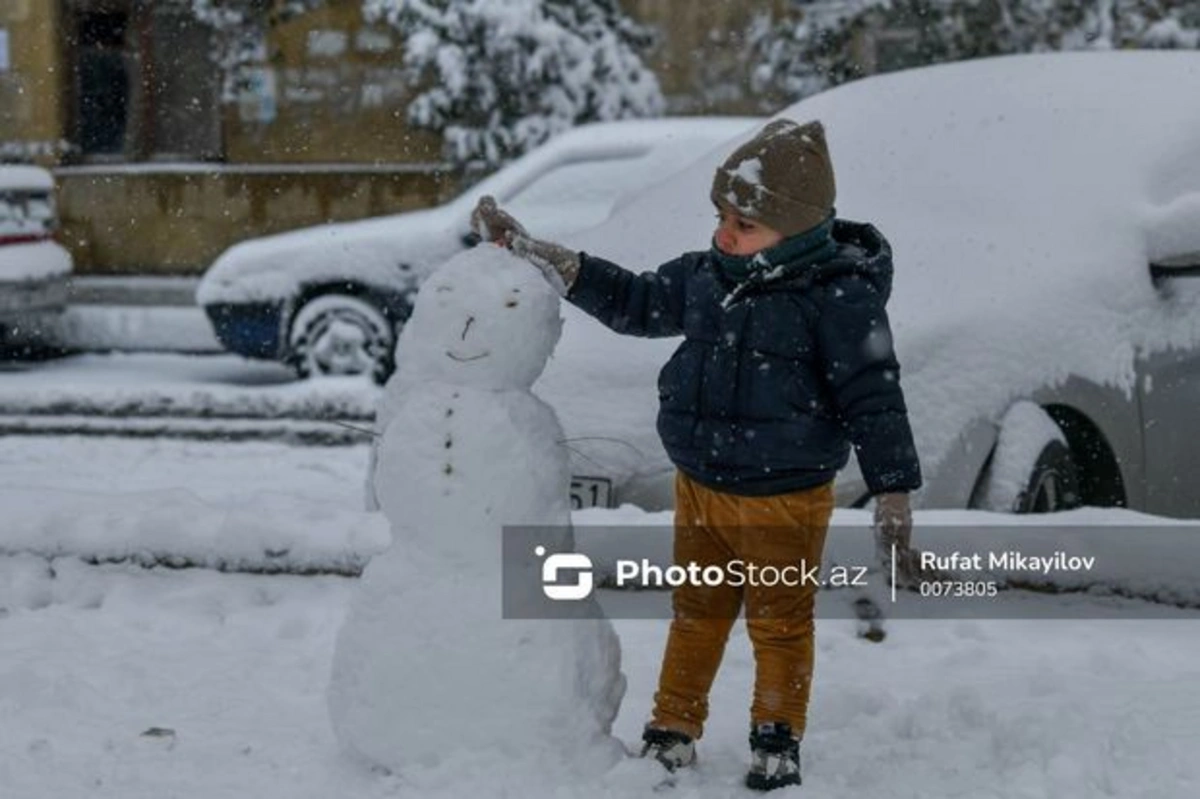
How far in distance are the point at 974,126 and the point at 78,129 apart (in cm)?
1307

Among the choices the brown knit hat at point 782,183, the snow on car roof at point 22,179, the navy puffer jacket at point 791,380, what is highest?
the brown knit hat at point 782,183

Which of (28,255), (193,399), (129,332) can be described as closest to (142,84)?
(129,332)

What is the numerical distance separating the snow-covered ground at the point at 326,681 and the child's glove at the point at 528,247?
100 centimetres

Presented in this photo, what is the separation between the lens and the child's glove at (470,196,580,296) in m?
3.87

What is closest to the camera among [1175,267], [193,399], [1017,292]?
[1017,292]

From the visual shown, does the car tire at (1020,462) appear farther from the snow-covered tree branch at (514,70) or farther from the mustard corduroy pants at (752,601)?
the snow-covered tree branch at (514,70)

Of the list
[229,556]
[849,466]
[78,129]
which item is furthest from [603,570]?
[78,129]

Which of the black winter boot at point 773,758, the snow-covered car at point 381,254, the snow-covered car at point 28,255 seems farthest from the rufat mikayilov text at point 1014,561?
the snow-covered car at point 28,255

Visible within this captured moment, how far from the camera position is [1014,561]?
470cm

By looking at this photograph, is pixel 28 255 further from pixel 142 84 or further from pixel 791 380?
pixel 791 380

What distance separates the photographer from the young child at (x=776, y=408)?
11.9 feet

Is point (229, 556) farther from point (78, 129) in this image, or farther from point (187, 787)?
point (78, 129)

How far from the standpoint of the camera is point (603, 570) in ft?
15.7

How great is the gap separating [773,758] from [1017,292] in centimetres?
209
